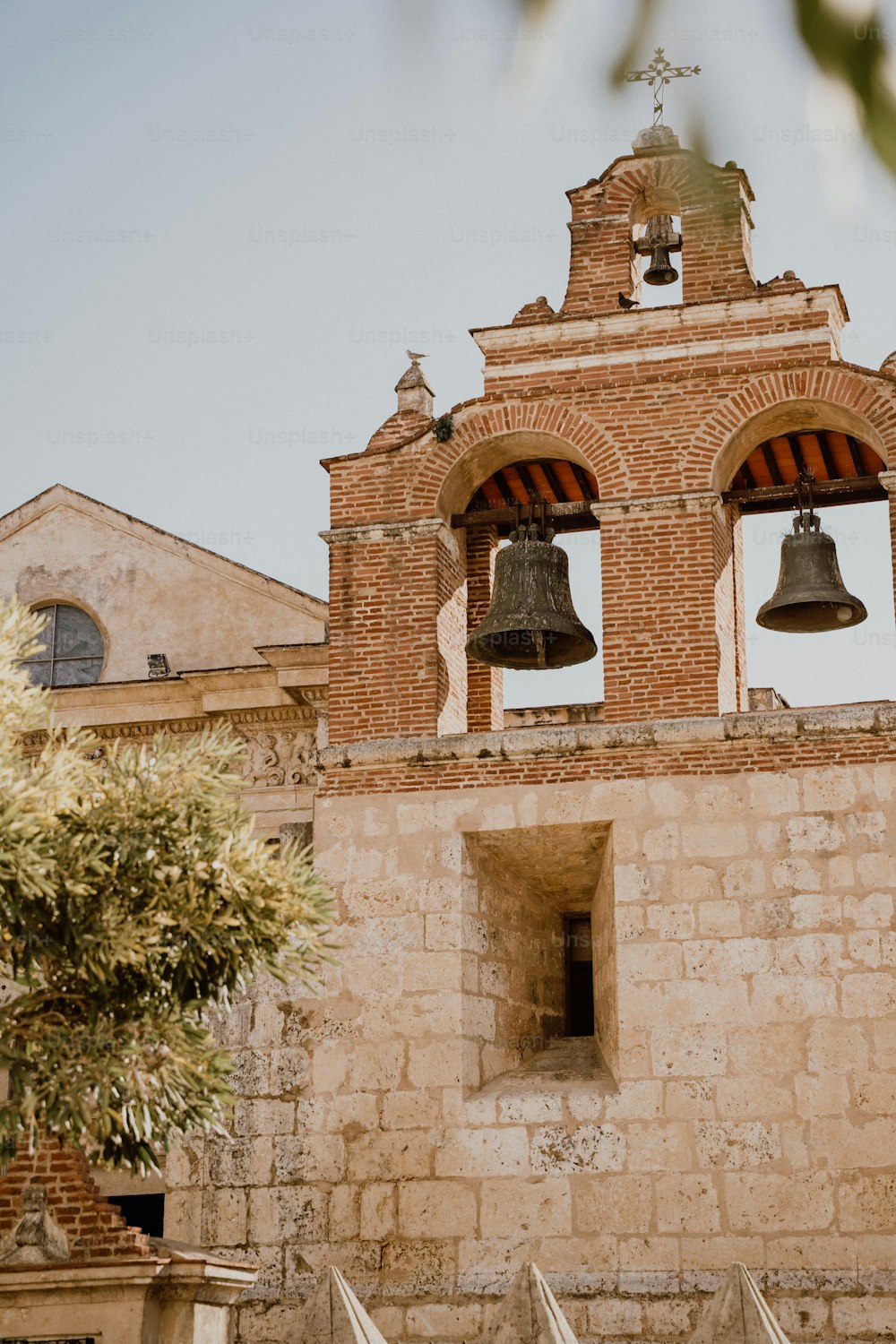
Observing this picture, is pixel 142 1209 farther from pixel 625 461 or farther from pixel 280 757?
pixel 625 461

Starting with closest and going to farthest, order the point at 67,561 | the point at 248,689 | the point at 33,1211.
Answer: the point at 33,1211 < the point at 248,689 < the point at 67,561

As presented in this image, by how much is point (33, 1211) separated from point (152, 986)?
1.89 meters

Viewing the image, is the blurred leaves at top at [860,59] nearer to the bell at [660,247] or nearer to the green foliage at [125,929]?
the green foliage at [125,929]

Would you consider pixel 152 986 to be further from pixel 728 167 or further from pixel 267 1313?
pixel 728 167

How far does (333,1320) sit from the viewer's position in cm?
878

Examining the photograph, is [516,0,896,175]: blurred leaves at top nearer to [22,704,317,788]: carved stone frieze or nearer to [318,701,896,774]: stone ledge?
[318,701,896,774]: stone ledge

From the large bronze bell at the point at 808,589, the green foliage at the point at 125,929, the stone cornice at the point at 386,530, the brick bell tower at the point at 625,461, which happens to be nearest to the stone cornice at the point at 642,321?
the brick bell tower at the point at 625,461

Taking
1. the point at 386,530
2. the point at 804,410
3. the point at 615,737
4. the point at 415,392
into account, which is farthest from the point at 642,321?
the point at 615,737

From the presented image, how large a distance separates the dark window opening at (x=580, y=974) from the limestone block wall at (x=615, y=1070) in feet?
4.25

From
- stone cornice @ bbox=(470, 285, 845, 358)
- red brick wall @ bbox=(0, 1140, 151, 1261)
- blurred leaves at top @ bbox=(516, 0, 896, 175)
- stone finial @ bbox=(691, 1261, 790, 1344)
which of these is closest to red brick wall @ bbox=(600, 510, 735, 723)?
stone cornice @ bbox=(470, 285, 845, 358)

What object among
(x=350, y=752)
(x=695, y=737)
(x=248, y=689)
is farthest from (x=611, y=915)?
(x=248, y=689)

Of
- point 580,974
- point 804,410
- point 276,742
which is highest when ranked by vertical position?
point 804,410

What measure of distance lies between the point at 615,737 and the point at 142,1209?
497 cm

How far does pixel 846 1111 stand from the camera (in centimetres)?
1086
